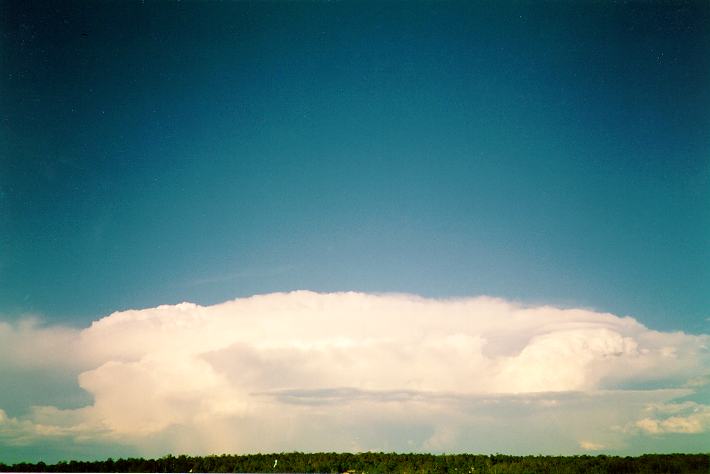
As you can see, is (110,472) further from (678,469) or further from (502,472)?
(678,469)

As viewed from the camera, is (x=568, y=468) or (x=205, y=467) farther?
(x=205, y=467)

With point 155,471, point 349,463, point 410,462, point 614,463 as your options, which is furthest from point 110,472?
point 614,463

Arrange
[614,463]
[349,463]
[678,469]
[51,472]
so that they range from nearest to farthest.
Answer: [51,472]
[678,469]
[614,463]
[349,463]

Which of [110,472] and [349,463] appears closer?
[110,472]

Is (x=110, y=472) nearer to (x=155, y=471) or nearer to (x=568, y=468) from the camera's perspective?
(x=155, y=471)

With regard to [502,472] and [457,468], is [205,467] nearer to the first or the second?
[457,468]

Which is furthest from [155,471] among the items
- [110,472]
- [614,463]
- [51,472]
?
[614,463]

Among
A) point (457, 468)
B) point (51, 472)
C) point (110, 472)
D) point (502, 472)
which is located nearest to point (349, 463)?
point (457, 468)

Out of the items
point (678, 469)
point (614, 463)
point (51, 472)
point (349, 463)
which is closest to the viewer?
point (51, 472)
